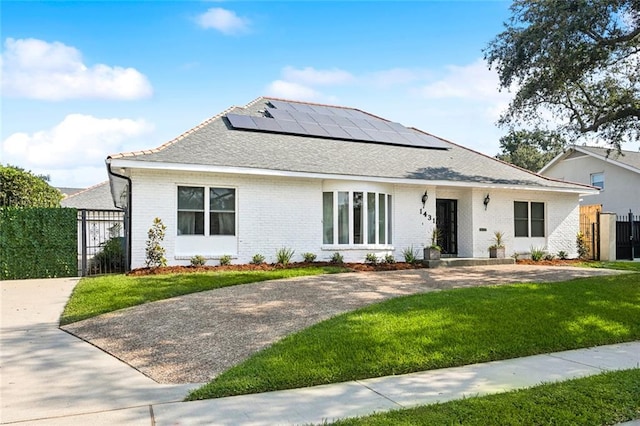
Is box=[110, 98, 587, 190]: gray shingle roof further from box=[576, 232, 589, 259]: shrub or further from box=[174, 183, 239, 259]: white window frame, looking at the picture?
box=[576, 232, 589, 259]: shrub

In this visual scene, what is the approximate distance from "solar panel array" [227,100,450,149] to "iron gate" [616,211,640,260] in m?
9.08

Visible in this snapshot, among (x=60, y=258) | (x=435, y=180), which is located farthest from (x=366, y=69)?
(x=60, y=258)

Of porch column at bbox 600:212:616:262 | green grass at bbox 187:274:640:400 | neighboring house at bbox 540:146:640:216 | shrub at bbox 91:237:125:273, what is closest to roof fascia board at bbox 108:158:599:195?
porch column at bbox 600:212:616:262

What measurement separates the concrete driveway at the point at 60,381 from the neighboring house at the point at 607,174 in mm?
25181

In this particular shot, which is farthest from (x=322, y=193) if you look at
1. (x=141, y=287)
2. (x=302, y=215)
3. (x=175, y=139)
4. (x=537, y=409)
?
(x=537, y=409)

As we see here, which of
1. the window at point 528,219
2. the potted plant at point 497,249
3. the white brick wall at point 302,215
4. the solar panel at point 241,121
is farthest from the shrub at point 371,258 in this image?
the window at point 528,219

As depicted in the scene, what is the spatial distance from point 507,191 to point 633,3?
23.0 ft

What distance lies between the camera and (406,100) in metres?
16.3

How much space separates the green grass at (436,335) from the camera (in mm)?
5062

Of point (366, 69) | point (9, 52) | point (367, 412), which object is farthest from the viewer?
point (366, 69)

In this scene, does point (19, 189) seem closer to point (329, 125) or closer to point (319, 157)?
point (319, 157)

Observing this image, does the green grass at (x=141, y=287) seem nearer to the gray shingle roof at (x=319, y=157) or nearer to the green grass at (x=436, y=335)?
the gray shingle roof at (x=319, y=157)

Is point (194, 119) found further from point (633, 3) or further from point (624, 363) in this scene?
point (624, 363)

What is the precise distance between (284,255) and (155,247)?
3.73m
